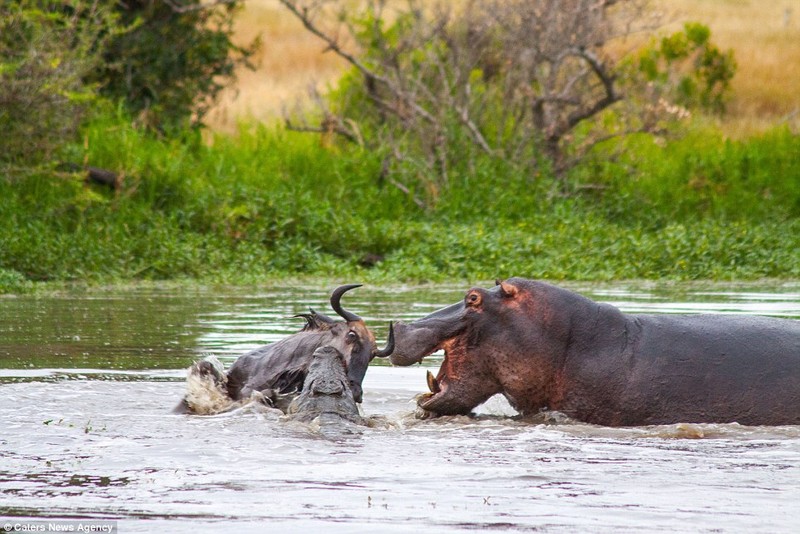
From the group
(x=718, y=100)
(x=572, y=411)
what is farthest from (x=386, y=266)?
(x=718, y=100)

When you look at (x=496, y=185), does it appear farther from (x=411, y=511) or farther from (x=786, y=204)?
(x=411, y=511)

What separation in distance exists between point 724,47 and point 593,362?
33.6m

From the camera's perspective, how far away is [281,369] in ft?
18.2

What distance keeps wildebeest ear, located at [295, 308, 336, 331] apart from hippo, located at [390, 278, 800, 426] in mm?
398

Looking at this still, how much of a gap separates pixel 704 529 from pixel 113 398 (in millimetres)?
3040

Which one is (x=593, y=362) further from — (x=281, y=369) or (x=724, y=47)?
(x=724, y=47)

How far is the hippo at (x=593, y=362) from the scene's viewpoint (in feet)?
17.2

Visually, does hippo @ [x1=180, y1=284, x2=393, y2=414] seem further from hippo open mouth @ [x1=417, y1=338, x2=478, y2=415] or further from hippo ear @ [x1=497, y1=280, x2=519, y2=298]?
hippo ear @ [x1=497, y1=280, x2=519, y2=298]

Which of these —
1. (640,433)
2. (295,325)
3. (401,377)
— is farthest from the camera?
(295,325)

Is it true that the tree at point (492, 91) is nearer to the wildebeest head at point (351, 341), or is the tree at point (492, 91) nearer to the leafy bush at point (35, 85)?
the leafy bush at point (35, 85)

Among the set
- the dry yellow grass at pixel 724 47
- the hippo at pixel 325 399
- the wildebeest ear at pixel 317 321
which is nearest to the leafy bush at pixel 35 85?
the wildebeest ear at pixel 317 321

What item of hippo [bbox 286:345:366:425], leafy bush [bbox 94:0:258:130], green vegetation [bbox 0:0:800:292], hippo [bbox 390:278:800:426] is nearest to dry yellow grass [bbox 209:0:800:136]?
green vegetation [bbox 0:0:800:292]

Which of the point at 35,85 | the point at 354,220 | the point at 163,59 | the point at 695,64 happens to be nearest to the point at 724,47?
the point at 695,64

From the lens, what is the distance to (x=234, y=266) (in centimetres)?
1142
